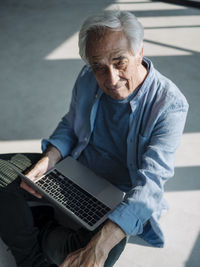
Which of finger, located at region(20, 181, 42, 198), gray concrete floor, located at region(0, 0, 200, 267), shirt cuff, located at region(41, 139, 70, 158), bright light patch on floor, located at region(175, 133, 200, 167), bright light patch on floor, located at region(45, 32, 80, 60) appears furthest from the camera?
bright light patch on floor, located at region(45, 32, 80, 60)

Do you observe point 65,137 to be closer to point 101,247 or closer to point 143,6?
point 101,247

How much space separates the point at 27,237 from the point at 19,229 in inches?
2.1

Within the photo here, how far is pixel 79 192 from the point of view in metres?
1.66

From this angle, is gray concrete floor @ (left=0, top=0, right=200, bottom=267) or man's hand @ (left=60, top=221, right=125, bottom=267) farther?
gray concrete floor @ (left=0, top=0, right=200, bottom=267)

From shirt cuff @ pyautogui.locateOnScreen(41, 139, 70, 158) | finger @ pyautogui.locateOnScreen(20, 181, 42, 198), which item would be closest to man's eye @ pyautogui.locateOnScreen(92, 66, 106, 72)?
shirt cuff @ pyautogui.locateOnScreen(41, 139, 70, 158)

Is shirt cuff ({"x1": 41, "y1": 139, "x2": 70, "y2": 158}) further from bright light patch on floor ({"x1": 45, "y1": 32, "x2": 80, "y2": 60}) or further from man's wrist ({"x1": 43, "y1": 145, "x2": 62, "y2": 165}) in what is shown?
bright light patch on floor ({"x1": 45, "y1": 32, "x2": 80, "y2": 60})

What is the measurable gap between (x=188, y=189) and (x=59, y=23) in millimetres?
2631

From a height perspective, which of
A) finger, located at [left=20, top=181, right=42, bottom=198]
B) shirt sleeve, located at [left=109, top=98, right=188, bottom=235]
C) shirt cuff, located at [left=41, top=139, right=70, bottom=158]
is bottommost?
finger, located at [left=20, top=181, right=42, bottom=198]

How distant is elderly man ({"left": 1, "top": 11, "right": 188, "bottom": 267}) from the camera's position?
139 cm

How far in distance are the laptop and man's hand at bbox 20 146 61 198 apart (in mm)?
37

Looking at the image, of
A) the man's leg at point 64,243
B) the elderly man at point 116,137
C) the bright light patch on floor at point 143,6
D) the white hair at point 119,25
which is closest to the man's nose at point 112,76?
the elderly man at point 116,137

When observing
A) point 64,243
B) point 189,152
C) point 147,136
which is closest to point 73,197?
point 64,243

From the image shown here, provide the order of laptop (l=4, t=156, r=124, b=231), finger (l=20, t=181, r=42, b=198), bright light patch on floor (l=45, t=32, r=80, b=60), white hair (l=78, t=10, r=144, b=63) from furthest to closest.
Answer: bright light patch on floor (l=45, t=32, r=80, b=60), finger (l=20, t=181, r=42, b=198), laptop (l=4, t=156, r=124, b=231), white hair (l=78, t=10, r=144, b=63)

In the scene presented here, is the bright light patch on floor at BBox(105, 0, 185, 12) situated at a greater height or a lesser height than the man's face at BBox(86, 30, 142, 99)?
lesser
